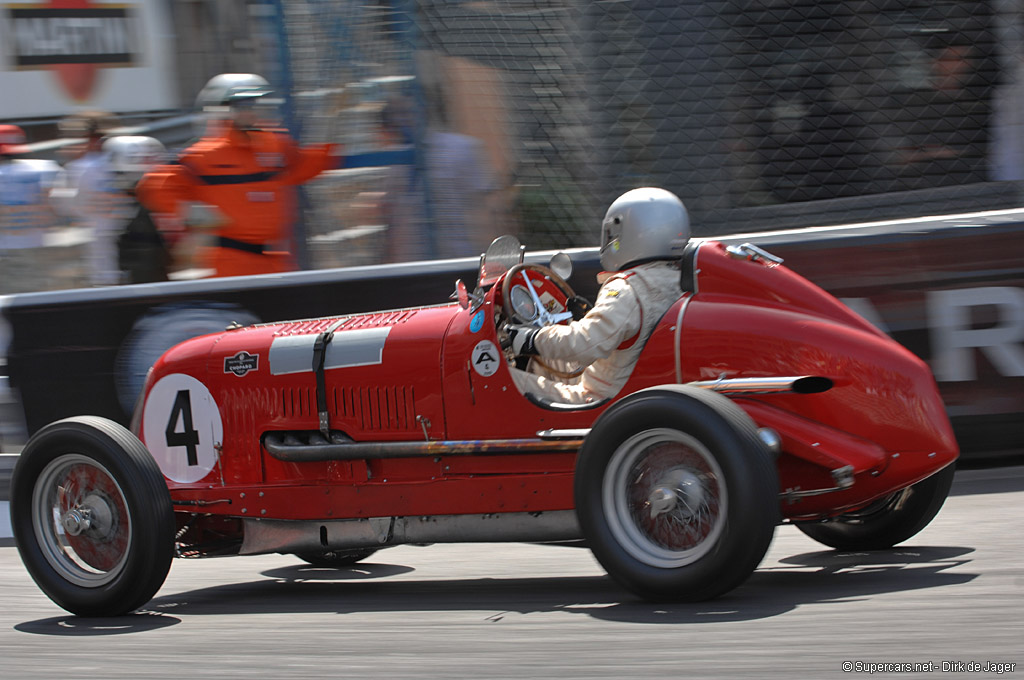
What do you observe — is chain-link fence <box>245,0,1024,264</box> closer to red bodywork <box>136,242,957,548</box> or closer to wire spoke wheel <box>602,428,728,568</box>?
red bodywork <box>136,242,957,548</box>

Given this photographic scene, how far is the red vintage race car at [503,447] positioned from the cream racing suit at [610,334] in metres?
0.11

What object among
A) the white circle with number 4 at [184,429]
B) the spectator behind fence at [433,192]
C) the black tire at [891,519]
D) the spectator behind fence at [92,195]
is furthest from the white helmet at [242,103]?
the black tire at [891,519]

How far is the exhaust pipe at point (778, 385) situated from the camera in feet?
14.1

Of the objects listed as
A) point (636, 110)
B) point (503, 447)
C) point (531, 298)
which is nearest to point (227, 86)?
point (636, 110)

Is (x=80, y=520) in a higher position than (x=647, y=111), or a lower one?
lower

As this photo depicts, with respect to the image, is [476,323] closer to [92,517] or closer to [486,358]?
[486,358]

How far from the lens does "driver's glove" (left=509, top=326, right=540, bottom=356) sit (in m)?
4.86

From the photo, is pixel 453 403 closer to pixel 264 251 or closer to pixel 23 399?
pixel 264 251

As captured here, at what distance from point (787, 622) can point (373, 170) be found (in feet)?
15.7

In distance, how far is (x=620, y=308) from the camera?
4.66 metres

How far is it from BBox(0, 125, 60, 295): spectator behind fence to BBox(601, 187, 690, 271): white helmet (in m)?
4.80

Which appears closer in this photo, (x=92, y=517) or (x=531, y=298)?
(x=92, y=517)

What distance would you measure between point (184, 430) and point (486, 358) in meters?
1.45

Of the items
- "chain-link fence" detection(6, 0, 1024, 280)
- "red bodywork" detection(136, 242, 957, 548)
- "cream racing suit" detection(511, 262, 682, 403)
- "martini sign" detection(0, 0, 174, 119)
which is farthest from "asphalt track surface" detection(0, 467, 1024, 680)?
"martini sign" detection(0, 0, 174, 119)
